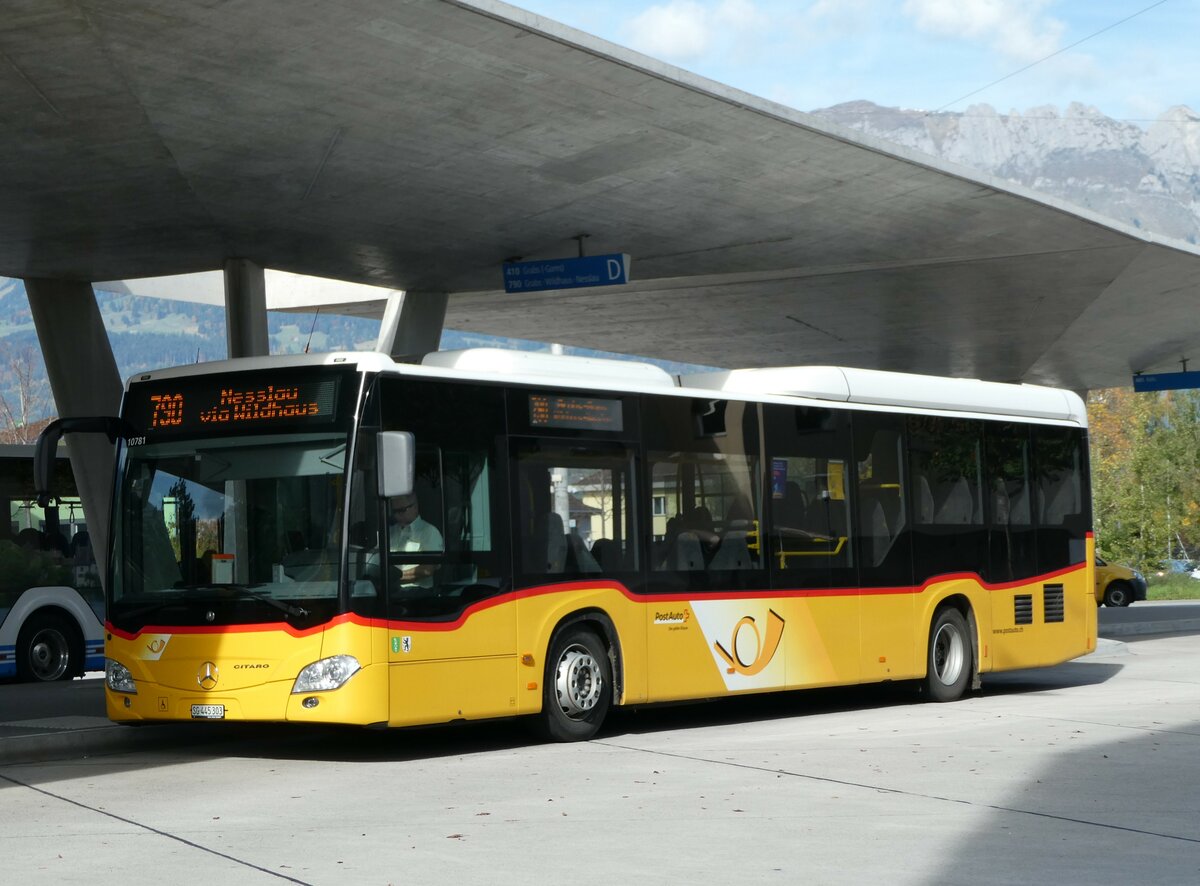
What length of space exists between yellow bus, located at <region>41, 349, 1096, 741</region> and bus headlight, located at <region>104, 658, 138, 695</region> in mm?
20

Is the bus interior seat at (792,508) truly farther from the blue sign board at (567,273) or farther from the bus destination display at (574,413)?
the blue sign board at (567,273)

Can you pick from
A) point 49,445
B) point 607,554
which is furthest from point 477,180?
point 49,445

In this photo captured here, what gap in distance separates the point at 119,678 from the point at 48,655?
30.2 feet

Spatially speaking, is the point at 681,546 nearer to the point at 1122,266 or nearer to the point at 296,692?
the point at 296,692

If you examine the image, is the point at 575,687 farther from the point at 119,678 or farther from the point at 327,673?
the point at 119,678

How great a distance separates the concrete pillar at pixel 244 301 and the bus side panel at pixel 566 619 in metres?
10.5

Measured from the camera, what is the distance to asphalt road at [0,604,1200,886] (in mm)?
7406

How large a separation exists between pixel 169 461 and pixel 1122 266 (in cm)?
1805

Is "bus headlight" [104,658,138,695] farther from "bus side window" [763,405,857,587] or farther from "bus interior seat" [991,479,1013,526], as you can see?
"bus interior seat" [991,479,1013,526]

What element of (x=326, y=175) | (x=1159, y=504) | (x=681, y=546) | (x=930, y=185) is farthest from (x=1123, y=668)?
(x=1159, y=504)

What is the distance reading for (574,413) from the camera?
13297 mm

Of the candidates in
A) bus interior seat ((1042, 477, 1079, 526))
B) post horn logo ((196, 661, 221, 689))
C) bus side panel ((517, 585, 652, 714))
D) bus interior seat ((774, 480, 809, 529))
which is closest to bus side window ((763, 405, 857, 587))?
bus interior seat ((774, 480, 809, 529))

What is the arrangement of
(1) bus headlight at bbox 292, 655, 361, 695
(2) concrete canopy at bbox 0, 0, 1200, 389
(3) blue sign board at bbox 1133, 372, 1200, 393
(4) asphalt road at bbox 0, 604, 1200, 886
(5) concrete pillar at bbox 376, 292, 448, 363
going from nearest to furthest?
(4) asphalt road at bbox 0, 604, 1200, 886
(1) bus headlight at bbox 292, 655, 361, 695
(2) concrete canopy at bbox 0, 0, 1200, 389
(5) concrete pillar at bbox 376, 292, 448, 363
(3) blue sign board at bbox 1133, 372, 1200, 393

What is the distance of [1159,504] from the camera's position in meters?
62.1
